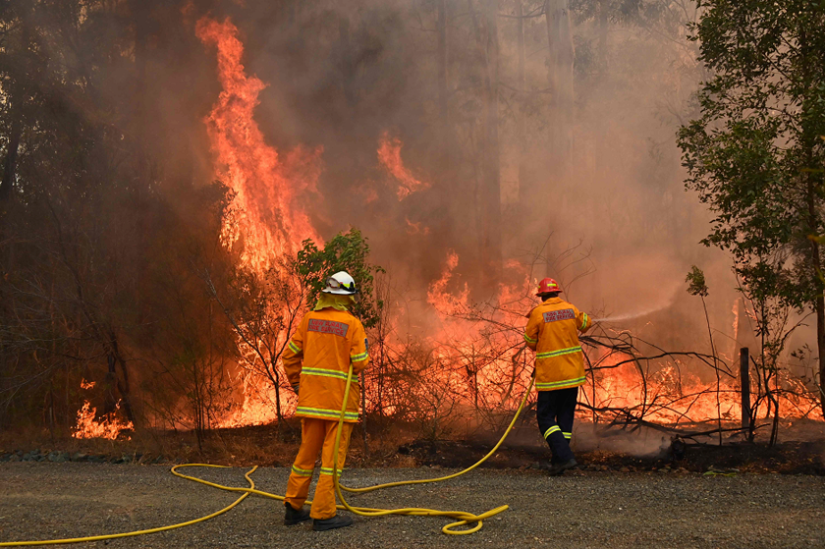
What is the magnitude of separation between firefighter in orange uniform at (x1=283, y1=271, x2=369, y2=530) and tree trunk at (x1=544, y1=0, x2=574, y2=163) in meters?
12.5

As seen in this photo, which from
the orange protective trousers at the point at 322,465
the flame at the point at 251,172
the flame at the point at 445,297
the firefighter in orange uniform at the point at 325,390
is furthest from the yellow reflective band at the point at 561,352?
the flame at the point at 445,297

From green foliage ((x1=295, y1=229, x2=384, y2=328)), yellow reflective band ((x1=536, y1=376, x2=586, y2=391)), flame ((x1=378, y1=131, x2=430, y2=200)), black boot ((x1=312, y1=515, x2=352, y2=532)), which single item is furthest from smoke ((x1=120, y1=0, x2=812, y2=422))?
black boot ((x1=312, y1=515, x2=352, y2=532))

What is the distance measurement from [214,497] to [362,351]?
8.39ft

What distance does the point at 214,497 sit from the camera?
240 inches

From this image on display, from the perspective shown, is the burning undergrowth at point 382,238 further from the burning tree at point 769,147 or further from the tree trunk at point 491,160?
the burning tree at point 769,147

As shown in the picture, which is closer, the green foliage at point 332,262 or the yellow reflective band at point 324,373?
the yellow reflective band at point 324,373

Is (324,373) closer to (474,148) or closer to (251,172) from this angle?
(251,172)

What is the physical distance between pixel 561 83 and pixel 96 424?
1331cm

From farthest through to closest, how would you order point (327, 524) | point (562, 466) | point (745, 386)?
point (745, 386)
point (562, 466)
point (327, 524)

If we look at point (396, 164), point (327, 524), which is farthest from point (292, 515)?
point (396, 164)

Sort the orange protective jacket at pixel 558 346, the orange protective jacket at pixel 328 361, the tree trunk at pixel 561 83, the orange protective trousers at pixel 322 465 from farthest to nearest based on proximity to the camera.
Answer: the tree trunk at pixel 561 83 < the orange protective jacket at pixel 558 346 < the orange protective jacket at pixel 328 361 < the orange protective trousers at pixel 322 465

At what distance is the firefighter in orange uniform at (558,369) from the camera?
6.54 m

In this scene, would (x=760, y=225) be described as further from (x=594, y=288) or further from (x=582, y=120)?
(x=582, y=120)

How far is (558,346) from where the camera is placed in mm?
6586
